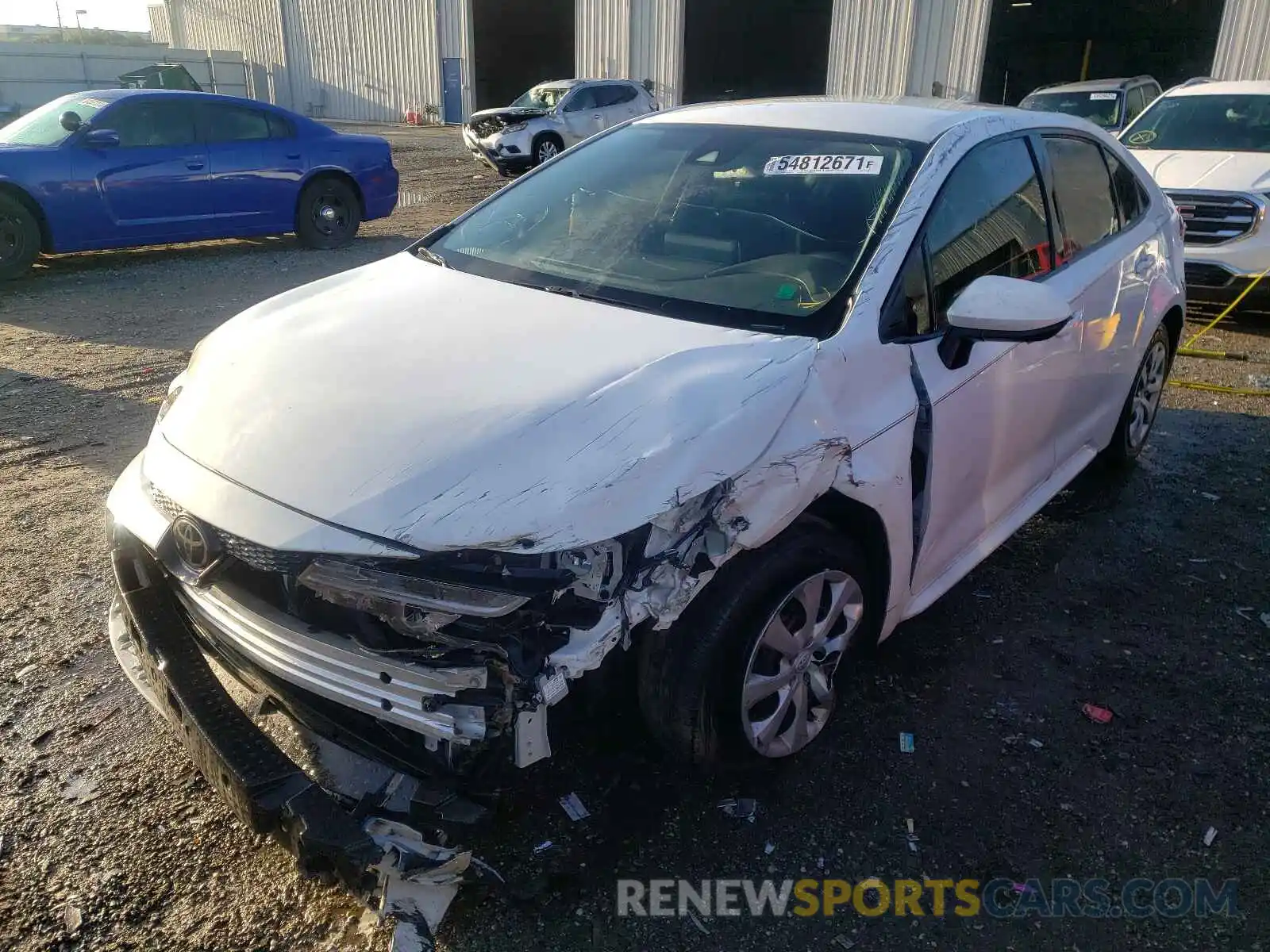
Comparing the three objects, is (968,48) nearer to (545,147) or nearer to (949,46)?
(949,46)

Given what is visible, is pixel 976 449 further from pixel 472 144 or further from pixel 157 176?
pixel 472 144

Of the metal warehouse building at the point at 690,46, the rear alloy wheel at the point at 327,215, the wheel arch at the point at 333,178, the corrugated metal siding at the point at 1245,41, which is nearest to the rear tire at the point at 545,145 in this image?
the wheel arch at the point at 333,178

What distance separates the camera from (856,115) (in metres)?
3.31

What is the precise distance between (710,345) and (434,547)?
966mm

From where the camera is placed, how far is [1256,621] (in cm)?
359

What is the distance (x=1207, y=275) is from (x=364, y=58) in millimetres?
29617

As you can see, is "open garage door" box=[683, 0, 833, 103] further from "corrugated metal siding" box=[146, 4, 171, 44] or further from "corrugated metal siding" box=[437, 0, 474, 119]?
"corrugated metal siding" box=[146, 4, 171, 44]

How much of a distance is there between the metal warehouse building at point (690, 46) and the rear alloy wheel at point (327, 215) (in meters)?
15.9

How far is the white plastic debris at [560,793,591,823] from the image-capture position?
254 cm

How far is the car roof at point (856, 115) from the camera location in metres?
3.17

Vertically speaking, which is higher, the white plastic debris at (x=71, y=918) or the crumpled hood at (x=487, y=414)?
the crumpled hood at (x=487, y=414)

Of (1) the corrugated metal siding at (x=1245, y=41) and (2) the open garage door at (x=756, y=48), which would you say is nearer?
(1) the corrugated metal siding at (x=1245, y=41)

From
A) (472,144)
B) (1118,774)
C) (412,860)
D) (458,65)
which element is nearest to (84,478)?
(412,860)

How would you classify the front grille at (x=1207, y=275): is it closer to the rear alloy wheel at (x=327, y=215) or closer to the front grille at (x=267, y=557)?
the front grille at (x=267, y=557)
